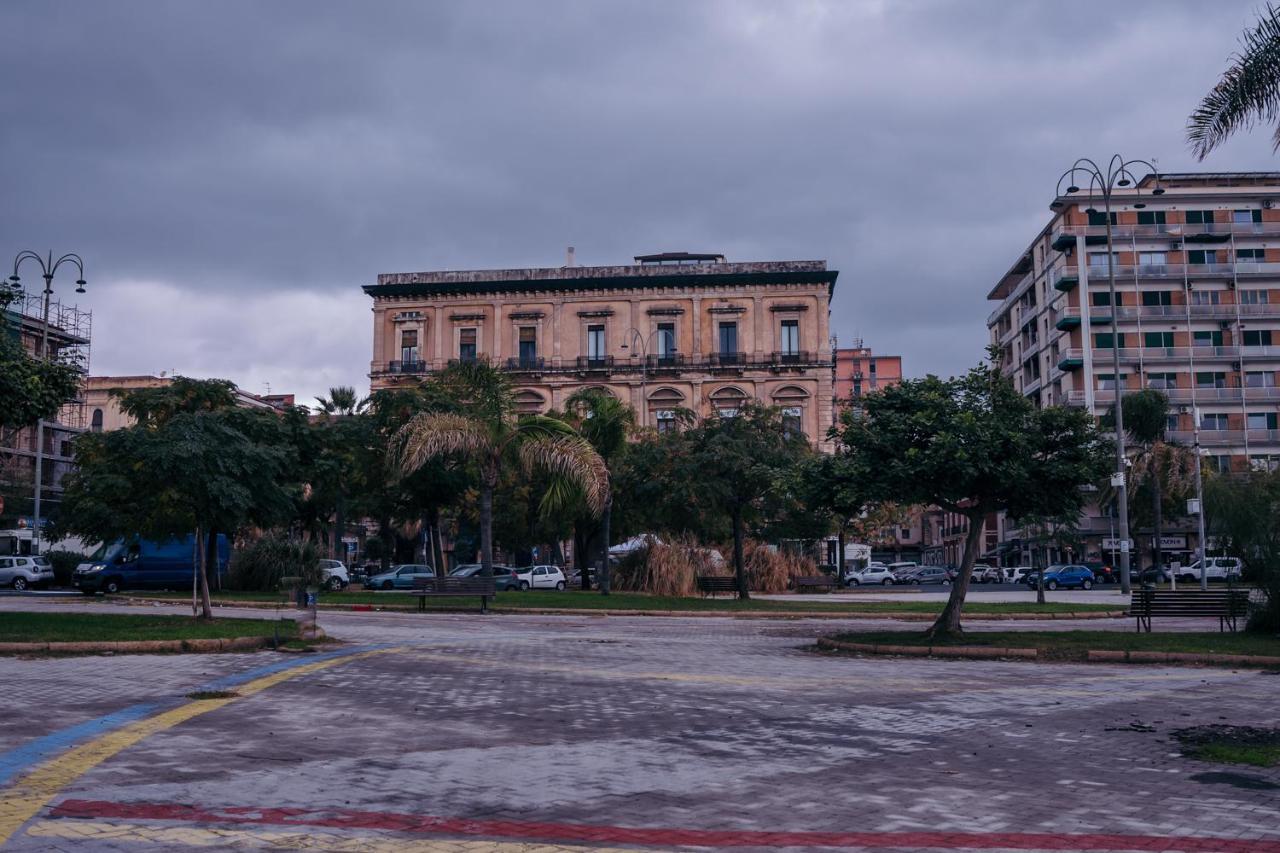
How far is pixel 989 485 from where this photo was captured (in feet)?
58.3

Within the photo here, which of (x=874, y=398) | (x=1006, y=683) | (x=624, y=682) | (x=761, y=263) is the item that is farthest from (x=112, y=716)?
(x=761, y=263)

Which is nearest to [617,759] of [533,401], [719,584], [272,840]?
[272,840]

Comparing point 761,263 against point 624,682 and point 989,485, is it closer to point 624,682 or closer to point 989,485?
point 989,485

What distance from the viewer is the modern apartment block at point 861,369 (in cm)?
13312

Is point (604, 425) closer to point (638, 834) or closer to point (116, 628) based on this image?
point (116, 628)

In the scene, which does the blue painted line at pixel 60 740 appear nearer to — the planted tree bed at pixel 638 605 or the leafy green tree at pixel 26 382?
the leafy green tree at pixel 26 382

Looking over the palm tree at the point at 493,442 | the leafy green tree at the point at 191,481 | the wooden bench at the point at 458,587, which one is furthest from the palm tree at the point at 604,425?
the leafy green tree at the point at 191,481

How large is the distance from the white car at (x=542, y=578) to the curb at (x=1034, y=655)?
112 ft

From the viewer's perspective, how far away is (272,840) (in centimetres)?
576

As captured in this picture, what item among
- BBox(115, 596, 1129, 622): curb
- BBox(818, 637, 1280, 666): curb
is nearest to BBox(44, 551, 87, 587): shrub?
BBox(115, 596, 1129, 622): curb

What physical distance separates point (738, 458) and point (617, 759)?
2481cm

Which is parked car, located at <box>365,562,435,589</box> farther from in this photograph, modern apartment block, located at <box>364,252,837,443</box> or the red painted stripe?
the red painted stripe

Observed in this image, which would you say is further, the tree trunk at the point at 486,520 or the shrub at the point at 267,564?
the shrub at the point at 267,564

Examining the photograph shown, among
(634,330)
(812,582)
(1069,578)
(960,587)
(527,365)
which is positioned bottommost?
(1069,578)
